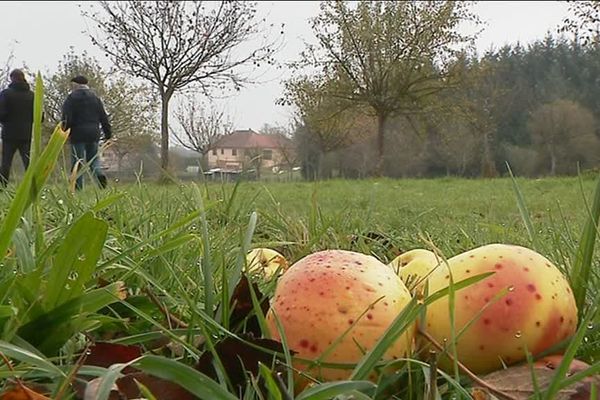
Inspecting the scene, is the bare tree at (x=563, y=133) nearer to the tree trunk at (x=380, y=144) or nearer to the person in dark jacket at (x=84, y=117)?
the tree trunk at (x=380, y=144)

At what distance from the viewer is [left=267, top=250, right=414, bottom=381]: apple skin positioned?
29.5 inches

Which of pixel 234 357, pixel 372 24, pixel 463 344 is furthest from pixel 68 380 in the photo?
pixel 372 24

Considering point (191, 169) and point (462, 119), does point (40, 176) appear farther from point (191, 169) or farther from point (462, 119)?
point (462, 119)

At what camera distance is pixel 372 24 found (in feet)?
88.7

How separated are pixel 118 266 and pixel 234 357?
399mm

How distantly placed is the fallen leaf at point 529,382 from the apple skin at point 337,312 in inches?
4.1

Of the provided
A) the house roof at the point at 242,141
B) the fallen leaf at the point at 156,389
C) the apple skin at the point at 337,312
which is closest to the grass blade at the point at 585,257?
the apple skin at the point at 337,312

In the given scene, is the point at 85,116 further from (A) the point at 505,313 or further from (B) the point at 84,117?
(A) the point at 505,313

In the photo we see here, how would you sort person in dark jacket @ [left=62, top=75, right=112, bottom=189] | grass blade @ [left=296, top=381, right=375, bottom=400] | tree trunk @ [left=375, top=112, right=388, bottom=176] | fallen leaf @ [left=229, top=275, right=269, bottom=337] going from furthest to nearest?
tree trunk @ [left=375, top=112, right=388, bottom=176]
person in dark jacket @ [left=62, top=75, right=112, bottom=189]
fallen leaf @ [left=229, top=275, right=269, bottom=337]
grass blade @ [left=296, top=381, right=375, bottom=400]

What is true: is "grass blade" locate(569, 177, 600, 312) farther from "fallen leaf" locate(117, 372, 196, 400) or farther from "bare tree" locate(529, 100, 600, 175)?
"bare tree" locate(529, 100, 600, 175)

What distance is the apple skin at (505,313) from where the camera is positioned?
777mm

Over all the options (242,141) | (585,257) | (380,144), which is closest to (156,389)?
(585,257)

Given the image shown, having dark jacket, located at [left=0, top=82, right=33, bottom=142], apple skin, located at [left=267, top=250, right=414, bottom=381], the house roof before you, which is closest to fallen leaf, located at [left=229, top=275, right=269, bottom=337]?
apple skin, located at [left=267, top=250, right=414, bottom=381]

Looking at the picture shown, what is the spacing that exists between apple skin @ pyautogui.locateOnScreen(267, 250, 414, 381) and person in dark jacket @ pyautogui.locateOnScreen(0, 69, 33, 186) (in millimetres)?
8952
